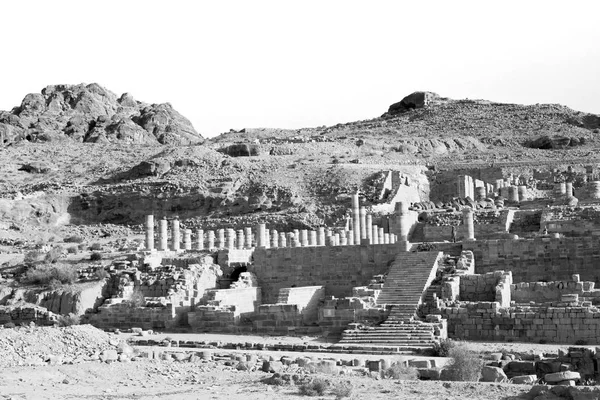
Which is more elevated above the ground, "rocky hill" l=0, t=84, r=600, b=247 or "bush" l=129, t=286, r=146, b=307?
"rocky hill" l=0, t=84, r=600, b=247

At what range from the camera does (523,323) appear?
27.2 metres

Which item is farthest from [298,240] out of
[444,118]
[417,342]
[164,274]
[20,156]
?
[444,118]

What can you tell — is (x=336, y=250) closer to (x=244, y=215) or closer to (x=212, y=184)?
(x=244, y=215)

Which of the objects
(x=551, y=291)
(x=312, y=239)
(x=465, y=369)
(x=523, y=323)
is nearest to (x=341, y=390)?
(x=465, y=369)

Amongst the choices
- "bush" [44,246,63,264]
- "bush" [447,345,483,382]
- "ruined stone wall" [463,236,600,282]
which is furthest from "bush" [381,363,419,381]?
"bush" [44,246,63,264]

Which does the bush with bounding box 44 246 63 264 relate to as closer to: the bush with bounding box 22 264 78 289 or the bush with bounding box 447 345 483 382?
the bush with bounding box 22 264 78 289

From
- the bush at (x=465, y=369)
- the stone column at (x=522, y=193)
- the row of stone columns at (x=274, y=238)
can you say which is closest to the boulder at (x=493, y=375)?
the bush at (x=465, y=369)

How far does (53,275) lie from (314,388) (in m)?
18.8

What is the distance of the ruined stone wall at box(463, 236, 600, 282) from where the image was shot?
101 ft

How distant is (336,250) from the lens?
34.2m

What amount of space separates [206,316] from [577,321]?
10.2m

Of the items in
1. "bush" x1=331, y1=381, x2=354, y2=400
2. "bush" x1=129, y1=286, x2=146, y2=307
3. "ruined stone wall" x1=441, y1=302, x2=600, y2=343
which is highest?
"bush" x1=129, y1=286, x2=146, y2=307

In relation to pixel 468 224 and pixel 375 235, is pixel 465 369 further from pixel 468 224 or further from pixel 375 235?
pixel 375 235

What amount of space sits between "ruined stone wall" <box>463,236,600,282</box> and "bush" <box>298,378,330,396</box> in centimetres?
1287
